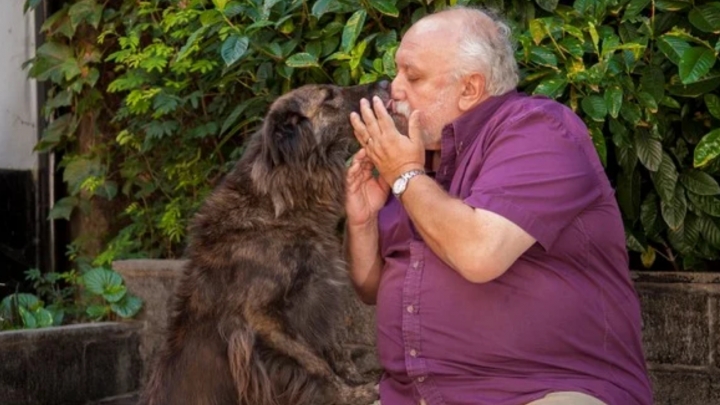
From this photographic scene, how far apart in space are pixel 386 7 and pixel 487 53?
4.71ft

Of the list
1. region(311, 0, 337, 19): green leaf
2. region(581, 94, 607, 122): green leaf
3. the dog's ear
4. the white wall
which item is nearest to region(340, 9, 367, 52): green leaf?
region(311, 0, 337, 19): green leaf

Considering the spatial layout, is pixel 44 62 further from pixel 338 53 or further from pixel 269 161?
pixel 269 161

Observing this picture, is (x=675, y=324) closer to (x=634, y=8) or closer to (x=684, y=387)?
(x=684, y=387)

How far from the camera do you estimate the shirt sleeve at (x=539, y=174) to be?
10.4ft

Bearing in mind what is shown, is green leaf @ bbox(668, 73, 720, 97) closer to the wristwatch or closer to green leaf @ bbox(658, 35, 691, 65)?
green leaf @ bbox(658, 35, 691, 65)

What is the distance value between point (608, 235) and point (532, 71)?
57.8 inches

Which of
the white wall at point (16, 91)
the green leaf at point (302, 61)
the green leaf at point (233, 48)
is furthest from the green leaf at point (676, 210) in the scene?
the white wall at point (16, 91)

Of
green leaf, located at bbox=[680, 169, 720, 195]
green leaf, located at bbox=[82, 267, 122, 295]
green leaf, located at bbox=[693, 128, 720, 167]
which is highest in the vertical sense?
green leaf, located at bbox=[693, 128, 720, 167]

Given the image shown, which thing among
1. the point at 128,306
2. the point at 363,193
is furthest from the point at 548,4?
the point at 128,306

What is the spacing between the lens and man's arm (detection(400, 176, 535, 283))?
10.2 feet

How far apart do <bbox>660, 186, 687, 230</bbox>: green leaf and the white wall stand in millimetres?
4308

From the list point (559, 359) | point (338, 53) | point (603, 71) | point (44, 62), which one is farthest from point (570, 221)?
point (44, 62)

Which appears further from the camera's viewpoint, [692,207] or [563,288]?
[692,207]

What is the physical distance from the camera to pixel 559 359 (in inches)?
128
